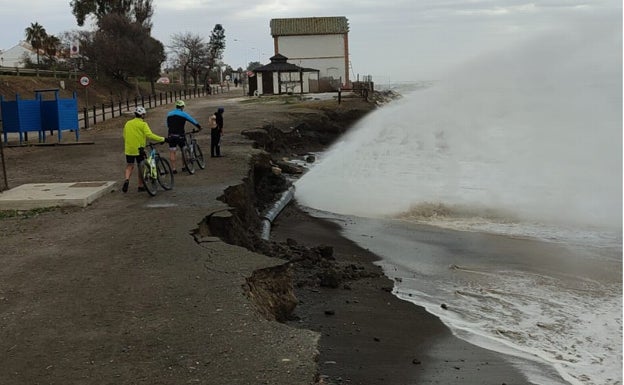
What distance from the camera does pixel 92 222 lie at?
9.84 m

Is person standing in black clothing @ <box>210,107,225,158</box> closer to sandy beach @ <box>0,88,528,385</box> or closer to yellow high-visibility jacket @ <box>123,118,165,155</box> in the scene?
yellow high-visibility jacket @ <box>123,118,165,155</box>

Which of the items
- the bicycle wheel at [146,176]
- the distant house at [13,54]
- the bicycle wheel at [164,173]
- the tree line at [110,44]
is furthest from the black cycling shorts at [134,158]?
the distant house at [13,54]

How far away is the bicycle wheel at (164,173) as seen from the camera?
12135 mm

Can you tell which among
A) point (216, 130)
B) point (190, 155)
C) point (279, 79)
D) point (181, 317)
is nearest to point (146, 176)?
point (190, 155)

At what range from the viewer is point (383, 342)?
631 centimetres

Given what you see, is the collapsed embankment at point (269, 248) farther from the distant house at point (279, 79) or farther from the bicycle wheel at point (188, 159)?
the distant house at point (279, 79)

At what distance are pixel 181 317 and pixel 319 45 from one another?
76794mm

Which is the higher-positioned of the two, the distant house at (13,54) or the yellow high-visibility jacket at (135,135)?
the distant house at (13,54)

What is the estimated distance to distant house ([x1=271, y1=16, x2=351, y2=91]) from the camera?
79188mm

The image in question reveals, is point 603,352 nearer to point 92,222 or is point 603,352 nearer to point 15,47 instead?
point 92,222

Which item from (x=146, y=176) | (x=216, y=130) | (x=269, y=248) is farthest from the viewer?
(x=216, y=130)

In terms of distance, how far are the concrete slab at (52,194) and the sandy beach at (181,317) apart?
1.55 feet

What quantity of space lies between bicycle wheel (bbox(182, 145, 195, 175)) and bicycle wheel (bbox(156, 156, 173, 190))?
76.2 inches

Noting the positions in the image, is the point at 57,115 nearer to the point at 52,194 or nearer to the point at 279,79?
the point at 52,194
